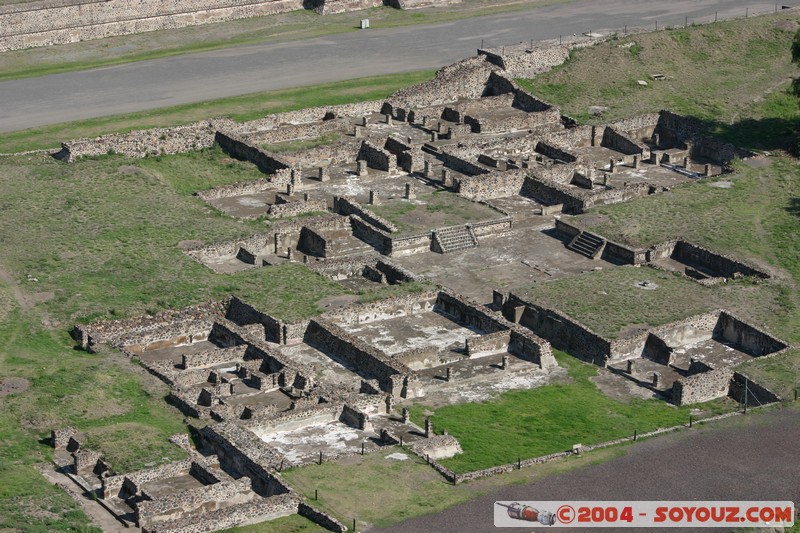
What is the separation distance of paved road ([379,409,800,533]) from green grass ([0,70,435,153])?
4811cm

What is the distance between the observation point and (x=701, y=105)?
12269cm

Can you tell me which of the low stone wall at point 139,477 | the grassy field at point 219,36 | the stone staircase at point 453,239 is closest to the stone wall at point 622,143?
the grassy field at point 219,36

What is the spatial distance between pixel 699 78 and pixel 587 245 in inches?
1154

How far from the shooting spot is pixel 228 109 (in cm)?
11981

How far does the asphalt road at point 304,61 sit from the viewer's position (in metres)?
121

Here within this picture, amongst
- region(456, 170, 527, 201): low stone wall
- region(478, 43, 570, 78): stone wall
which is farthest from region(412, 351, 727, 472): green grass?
region(478, 43, 570, 78): stone wall

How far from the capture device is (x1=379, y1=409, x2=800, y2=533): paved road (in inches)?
2827

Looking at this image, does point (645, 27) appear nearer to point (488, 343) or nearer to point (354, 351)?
point (488, 343)

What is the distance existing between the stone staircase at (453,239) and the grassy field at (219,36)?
36.3 meters

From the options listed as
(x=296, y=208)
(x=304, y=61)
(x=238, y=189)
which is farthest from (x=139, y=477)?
(x=304, y=61)

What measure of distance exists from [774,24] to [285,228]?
47986 millimetres

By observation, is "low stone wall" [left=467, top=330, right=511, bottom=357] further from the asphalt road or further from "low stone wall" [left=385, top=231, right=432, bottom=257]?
the asphalt road

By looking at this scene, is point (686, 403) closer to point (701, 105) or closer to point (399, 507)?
point (399, 507)

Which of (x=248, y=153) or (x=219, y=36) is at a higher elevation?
(x=219, y=36)
